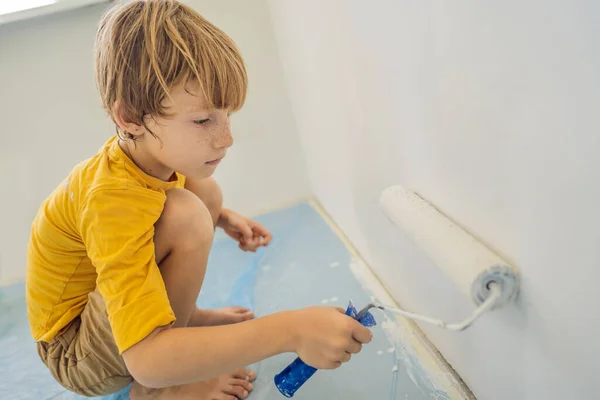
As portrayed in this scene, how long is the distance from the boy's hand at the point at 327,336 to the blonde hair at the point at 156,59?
268mm

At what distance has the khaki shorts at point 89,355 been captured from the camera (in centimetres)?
65

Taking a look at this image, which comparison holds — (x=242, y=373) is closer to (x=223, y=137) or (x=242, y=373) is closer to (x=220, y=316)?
(x=220, y=316)

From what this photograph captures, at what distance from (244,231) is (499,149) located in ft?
1.86

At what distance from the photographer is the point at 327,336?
502 millimetres

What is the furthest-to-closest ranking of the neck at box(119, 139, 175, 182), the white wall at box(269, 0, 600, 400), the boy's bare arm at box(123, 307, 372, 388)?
the neck at box(119, 139, 175, 182)
the boy's bare arm at box(123, 307, 372, 388)
the white wall at box(269, 0, 600, 400)

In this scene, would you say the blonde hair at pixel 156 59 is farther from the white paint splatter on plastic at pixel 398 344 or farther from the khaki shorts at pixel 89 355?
the white paint splatter on plastic at pixel 398 344

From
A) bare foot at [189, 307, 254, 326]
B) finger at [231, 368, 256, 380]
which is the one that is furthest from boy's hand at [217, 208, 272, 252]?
finger at [231, 368, 256, 380]

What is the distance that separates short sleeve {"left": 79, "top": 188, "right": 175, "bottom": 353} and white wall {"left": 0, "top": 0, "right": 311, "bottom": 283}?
76cm

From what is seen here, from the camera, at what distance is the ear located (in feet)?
1.93

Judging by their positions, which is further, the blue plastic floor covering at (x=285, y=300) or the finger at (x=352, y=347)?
the blue plastic floor covering at (x=285, y=300)

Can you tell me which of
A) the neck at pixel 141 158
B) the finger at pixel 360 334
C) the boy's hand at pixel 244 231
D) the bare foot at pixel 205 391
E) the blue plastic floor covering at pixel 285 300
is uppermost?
the neck at pixel 141 158

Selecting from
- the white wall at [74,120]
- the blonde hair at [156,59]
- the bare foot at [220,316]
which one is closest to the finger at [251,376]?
the bare foot at [220,316]

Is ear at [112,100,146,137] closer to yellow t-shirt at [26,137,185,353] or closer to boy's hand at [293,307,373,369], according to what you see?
yellow t-shirt at [26,137,185,353]

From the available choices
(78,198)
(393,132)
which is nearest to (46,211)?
(78,198)
